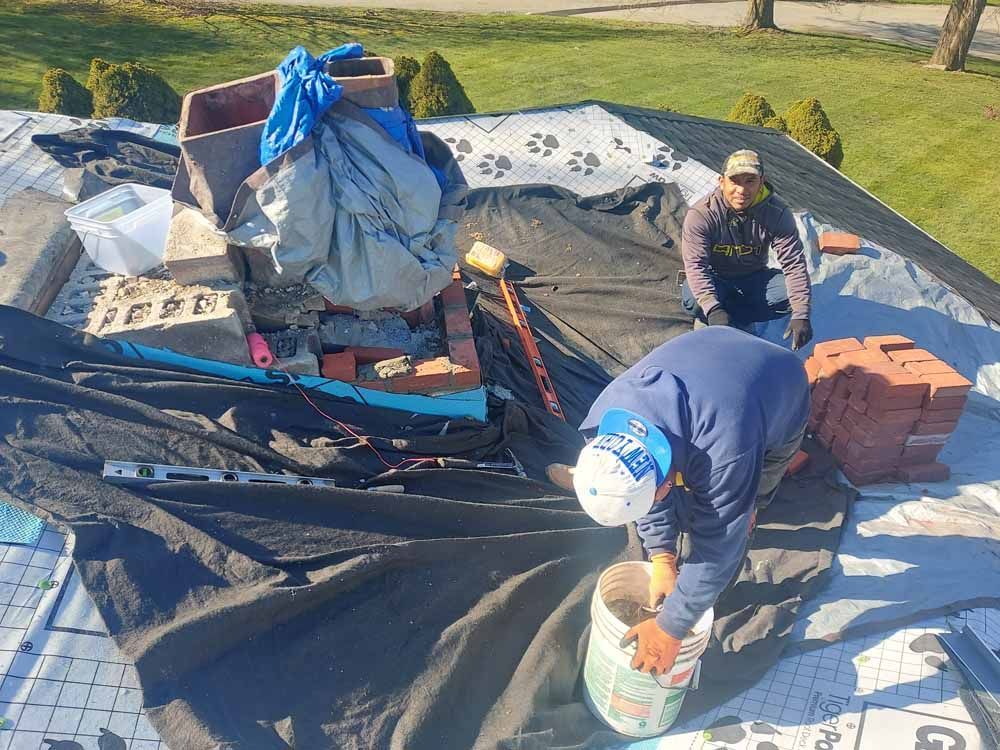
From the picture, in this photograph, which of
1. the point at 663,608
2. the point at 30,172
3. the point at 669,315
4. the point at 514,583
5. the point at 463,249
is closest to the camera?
the point at 663,608

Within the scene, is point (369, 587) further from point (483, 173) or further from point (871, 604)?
point (483, 173)

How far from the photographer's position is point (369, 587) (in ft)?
9.10

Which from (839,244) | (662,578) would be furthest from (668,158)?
(662,578)

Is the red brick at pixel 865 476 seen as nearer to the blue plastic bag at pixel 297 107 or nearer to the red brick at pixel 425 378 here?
the red brick at pixel 425 378

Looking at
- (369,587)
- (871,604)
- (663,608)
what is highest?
(663,608)

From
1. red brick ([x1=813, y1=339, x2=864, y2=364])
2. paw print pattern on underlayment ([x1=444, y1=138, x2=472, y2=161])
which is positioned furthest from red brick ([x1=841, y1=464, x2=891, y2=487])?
paw print pattern on underlayment ([x1=444, y1=138, x2=472, y2=161])

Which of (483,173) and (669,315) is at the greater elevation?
(483,173)

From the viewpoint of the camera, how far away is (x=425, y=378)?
3.41 metres

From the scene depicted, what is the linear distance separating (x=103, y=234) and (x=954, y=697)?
386 centimetres

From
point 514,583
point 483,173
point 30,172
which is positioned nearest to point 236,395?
point 514,583

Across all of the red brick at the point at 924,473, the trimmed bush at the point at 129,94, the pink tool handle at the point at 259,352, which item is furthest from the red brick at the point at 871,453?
the trimmed bush at the point at 129,94

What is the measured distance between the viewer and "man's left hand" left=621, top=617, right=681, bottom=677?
237 cm

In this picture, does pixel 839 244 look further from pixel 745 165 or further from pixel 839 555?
pixel 839 555

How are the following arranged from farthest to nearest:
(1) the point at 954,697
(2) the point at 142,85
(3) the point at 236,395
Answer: (2) the point at 142,85, (3) the point at 236,395, (1) the point at 954,697
